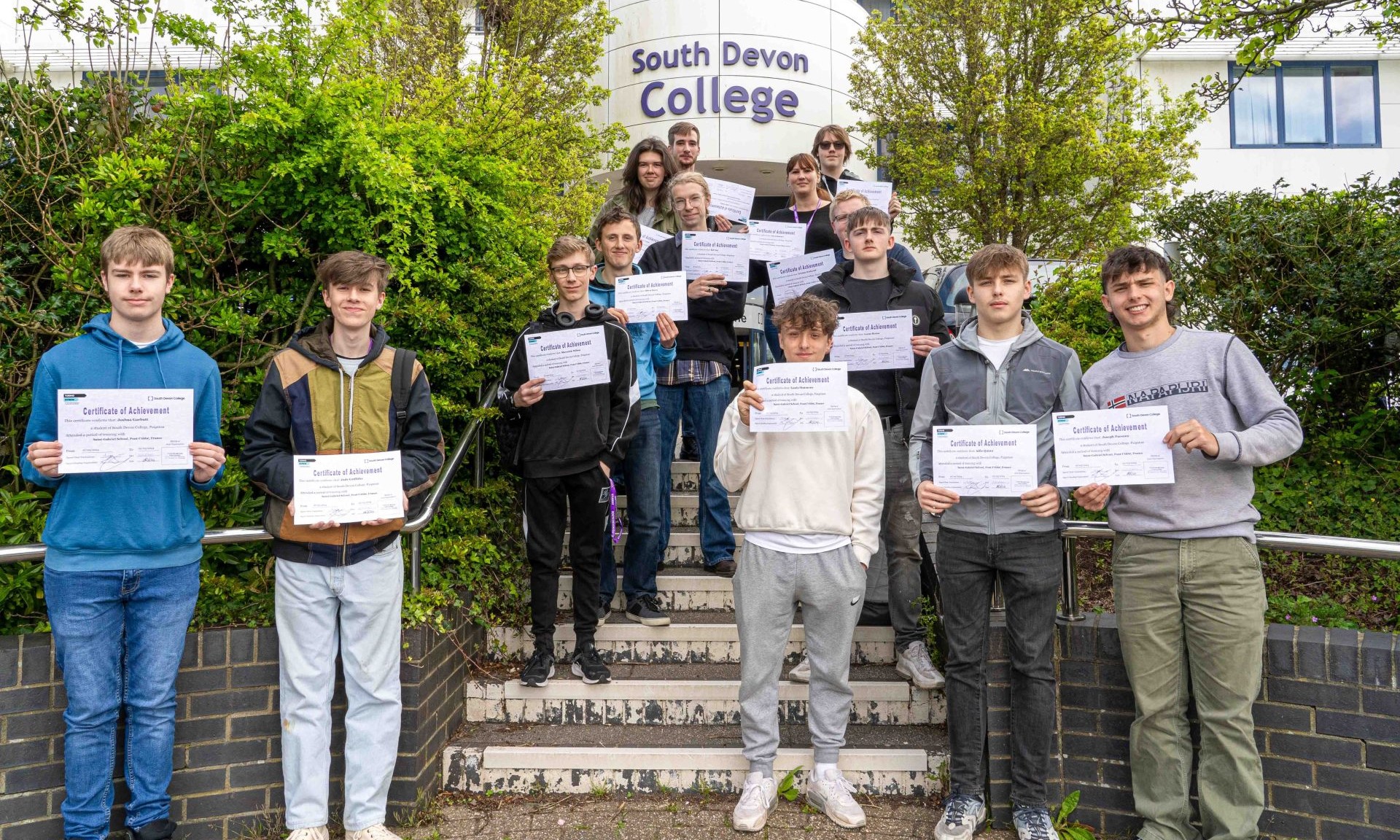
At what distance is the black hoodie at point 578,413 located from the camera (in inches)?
164

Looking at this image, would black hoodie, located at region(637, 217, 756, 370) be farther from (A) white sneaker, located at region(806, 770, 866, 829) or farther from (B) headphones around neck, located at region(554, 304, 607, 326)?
(A) white sneaker, located at region(806, 770, 866, 829)

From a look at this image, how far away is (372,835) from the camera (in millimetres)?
3350

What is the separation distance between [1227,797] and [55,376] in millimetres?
4413

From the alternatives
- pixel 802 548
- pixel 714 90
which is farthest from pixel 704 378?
pixel 714 90

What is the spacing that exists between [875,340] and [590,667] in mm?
2134

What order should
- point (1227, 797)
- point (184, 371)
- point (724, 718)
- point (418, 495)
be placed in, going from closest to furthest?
1. point (1227, 797)
2. point (184, 371)
3. point (418, 495)
4. point (724, 718)

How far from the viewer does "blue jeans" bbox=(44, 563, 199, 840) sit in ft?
10.0

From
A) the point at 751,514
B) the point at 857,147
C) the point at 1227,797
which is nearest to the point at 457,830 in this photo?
the point at 751,514

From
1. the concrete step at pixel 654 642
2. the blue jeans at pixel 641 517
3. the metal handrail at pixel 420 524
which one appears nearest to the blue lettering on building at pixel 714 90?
the metal handrail at pixel 420 524

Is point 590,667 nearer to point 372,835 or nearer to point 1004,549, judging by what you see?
point 372,835

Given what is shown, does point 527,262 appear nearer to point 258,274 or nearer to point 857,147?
point 258,274

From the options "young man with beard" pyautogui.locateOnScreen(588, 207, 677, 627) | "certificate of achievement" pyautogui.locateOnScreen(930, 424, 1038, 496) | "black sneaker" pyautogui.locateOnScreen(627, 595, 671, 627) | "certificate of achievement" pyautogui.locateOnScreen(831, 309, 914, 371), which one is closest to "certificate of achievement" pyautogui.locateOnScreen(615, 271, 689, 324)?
"young man with beard" pyautogui.locateOnScreen(588, 207, 677, 627)

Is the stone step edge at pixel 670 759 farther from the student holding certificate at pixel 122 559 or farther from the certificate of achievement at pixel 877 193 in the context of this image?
the certificate of achievement at pixel 877 193

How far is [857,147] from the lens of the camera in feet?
58.5
